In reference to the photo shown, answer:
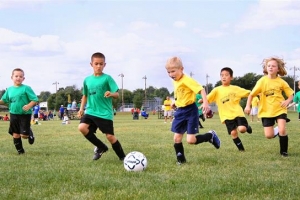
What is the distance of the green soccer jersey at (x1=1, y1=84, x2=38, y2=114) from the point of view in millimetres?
9008

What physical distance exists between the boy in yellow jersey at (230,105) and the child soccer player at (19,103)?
4005mm

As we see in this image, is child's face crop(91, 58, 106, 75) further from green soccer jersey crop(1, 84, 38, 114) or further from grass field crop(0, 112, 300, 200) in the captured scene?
green soccer jersey crop(1, 84, 38, 114)

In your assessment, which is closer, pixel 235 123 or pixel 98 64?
pixel 98 64

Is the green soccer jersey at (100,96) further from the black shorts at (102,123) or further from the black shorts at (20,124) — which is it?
the black shorts at (20,124)

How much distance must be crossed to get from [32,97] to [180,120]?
12.1ft

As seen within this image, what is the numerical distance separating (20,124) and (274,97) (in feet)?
17.8

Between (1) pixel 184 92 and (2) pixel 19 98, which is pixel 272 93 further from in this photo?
(2) pixel 19 98

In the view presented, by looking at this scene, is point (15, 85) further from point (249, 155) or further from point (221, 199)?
point (221, 199)

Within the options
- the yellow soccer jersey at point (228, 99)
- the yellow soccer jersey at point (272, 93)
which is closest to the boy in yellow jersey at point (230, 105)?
the yellow soccer jersey at point (228, 99)

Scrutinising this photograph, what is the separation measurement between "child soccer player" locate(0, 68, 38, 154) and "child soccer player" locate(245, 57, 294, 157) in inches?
186

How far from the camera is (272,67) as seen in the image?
26.9ft

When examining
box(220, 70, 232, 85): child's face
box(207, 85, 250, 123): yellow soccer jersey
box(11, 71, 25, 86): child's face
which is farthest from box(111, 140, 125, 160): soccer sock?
box(220, 70, 232, 85): child's face

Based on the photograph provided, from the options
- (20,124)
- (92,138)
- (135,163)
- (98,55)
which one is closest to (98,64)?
(98,55)

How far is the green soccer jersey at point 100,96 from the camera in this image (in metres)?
7.26
